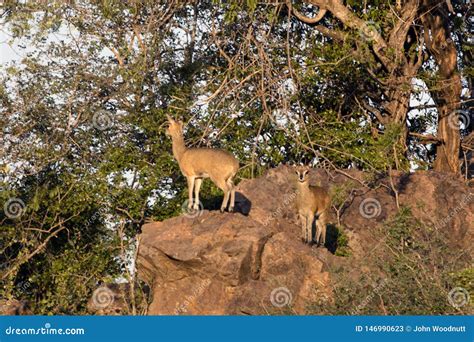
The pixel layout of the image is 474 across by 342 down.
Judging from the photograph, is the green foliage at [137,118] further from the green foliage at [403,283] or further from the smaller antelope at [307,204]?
the green foliage at [403,283]

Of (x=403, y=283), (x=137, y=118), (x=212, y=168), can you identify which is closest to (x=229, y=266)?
(x=212, y=168)

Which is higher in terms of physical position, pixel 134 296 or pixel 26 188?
pixel 26 188

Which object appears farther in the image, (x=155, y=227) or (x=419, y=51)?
(x=419, y=51)

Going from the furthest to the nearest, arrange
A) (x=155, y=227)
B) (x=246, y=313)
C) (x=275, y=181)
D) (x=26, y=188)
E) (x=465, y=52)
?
1. (x=465, y=52)
2. (x=26, y=188)
3. (x=275, y=181)
4. (x=155, y=227)
5. (x=246, y=313)

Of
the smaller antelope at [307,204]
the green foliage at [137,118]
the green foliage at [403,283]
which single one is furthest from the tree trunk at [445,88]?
the green foliage at [403,283]

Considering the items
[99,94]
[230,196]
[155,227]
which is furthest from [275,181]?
[99,94]

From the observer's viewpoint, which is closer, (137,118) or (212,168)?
(212,168)

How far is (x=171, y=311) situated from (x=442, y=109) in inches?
410

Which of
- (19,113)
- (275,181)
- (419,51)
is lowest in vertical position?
(275,181)

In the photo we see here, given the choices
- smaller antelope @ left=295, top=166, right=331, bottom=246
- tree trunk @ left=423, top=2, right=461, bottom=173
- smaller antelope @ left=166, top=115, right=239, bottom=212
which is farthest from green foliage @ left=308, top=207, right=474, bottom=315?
tree trunk @ left=423, top=2, right=461, bottom=173

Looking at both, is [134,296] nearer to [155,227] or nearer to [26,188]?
[155,227]

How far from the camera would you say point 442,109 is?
23.9 metres

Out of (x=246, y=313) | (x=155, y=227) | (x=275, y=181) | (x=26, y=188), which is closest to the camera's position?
(x=246, y=313)

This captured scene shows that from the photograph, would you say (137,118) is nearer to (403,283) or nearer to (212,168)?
(212,168)
